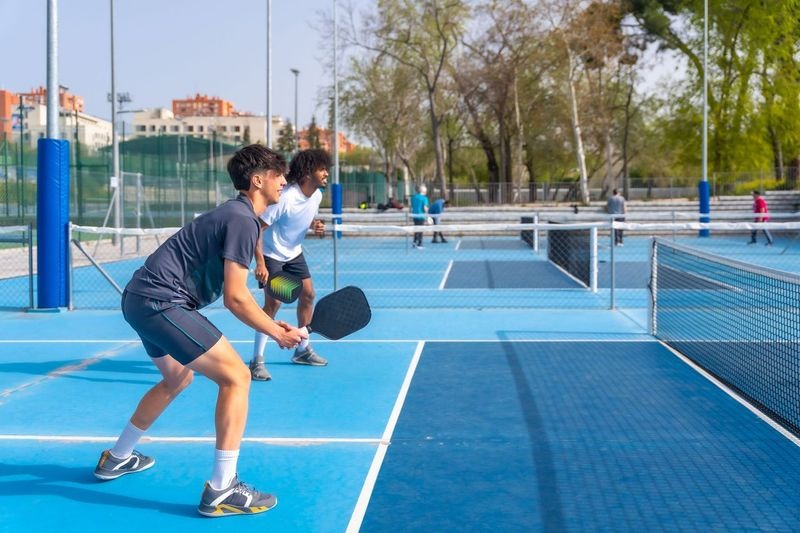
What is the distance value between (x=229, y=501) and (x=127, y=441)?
34.7 inches

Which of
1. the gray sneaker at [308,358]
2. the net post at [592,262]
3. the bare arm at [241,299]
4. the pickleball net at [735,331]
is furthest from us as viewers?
the net post at [592,262]

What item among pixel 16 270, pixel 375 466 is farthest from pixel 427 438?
pixel 16 270

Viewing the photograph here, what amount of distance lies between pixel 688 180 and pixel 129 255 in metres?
35.8

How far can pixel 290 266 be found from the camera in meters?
8.52

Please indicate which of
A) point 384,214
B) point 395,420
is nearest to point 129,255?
point 384,214

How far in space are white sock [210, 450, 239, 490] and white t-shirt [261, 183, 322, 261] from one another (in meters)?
3.68

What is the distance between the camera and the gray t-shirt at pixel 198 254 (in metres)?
4.40

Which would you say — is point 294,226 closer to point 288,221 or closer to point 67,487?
point 288,221

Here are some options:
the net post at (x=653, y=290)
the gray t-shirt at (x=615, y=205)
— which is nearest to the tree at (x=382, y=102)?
the gray t-shirt at (x=615, y=205)

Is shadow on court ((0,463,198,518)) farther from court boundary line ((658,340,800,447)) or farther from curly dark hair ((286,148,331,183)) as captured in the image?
court boundary line ((658,340,800,447))

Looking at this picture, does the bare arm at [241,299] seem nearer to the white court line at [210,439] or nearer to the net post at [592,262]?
the white court line at [210,439]

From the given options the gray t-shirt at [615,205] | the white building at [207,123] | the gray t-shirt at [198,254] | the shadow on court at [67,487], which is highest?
the white building at [207,123]

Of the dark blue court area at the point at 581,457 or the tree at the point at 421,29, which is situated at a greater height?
the tree at the point at 421,29

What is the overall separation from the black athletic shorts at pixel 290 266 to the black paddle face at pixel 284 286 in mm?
47
